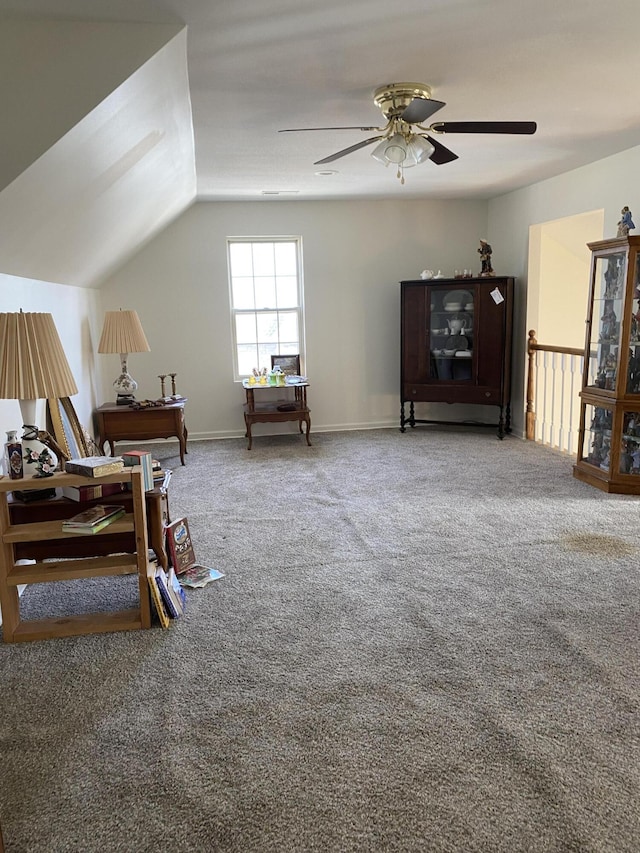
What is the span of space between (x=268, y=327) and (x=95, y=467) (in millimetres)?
4209

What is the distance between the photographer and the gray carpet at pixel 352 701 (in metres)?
1.66

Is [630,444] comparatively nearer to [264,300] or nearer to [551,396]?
[551,396]

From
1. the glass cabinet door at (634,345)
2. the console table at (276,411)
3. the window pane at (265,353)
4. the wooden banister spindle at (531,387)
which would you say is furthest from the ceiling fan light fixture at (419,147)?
the window pane at (265,353)

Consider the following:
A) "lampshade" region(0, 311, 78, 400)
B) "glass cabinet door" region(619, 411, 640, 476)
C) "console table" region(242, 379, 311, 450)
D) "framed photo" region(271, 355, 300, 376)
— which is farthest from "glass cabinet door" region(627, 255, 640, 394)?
"lampshade" region(0, 311, 78, 400)

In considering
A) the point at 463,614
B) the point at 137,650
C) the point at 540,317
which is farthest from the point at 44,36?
the point at 540,317

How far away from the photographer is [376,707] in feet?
6.93

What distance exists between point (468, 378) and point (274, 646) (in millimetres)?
4274

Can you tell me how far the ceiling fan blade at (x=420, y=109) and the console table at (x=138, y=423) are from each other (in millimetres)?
3195

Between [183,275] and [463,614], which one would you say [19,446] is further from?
[183,275]

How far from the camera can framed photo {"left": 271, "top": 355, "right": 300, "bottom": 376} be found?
6414mm

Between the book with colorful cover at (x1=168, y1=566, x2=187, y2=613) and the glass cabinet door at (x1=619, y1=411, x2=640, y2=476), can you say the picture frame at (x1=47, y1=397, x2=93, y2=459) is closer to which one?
the book with colorful cover at (x1=168, y1=566, x2=187, y2=613)

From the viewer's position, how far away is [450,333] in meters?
6.26

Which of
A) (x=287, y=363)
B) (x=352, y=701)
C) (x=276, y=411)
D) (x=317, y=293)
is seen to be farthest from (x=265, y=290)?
(x=352, y=701)

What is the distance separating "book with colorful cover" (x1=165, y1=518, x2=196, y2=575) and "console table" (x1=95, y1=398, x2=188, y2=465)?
2222mm
